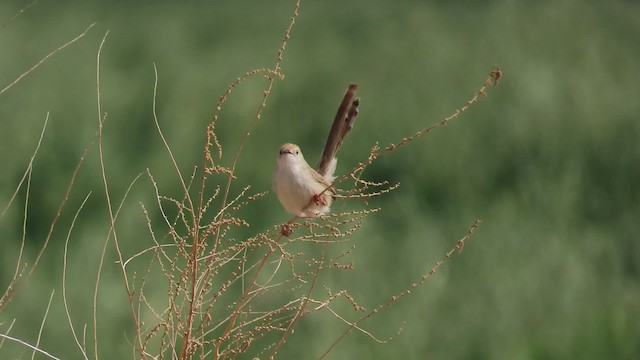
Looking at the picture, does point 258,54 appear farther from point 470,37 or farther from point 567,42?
point 567,42

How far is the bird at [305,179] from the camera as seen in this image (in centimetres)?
387

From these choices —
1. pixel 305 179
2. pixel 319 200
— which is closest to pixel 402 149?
pixel 305 179

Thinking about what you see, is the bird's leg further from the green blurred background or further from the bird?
the green blurred background

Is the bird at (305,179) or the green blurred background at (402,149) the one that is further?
the green blurred background at (402,149)

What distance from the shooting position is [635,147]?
31.2 ft

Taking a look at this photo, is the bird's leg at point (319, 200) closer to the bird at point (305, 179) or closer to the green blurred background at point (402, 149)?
the bird at point (305, 179)

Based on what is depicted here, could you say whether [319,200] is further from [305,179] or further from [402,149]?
[402,149]

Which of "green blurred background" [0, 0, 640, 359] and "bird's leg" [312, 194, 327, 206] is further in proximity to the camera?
"green blurred background" [0, 0, 640, 359]

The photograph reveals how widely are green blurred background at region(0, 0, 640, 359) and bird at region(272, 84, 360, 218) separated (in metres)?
3.18

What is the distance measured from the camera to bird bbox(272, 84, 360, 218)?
12.7 ft

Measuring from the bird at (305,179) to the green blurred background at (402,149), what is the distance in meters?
3.18

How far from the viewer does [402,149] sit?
8.77 m

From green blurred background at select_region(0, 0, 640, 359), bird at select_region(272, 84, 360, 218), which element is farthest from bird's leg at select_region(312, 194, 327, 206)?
green blurred background at select_region(0, 0, 640, 359)

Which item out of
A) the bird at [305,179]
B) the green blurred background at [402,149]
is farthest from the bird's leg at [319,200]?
the green blurred background at [402,149]
